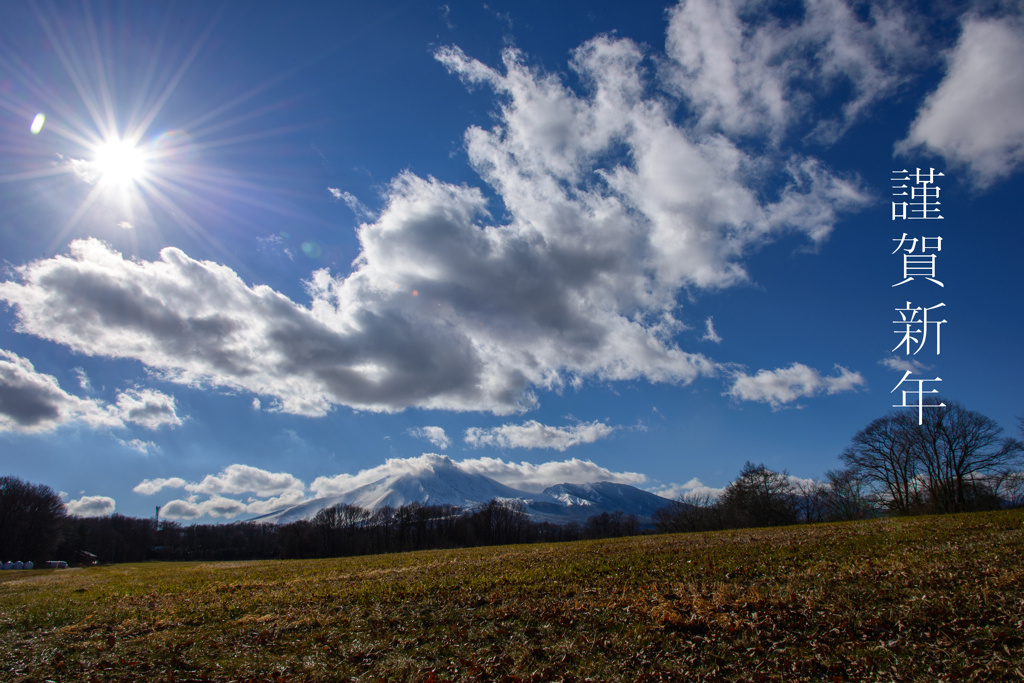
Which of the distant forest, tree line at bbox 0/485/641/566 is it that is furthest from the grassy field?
tree line at bbox 0/485/641/566

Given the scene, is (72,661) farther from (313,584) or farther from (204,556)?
(204,556)

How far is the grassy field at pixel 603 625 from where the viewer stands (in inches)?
322

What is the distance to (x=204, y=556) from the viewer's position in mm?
145250

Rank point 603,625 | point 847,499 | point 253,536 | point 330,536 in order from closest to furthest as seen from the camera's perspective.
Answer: point 603,625 → point 847,499 → point 330,536 → point 253,536

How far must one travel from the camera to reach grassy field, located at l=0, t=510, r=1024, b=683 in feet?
26.8

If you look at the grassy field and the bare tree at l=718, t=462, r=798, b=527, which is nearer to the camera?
the grassy field

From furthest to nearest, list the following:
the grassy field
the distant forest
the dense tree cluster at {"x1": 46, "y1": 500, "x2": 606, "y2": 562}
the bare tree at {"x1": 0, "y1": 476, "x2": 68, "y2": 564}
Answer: the dense tree cluster at {"x1": 46, "y1": 500, "x2": 606, "y2": 562}, the bare tree at {"x1": 0, "y1": 476, "x2": 68, "y2": 564}, the distant forest, the grassy field

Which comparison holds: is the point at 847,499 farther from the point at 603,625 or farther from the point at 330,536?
the point at 330,536

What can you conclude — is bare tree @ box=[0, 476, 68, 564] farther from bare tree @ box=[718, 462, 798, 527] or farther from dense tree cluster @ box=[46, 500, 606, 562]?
bare tree @ box=[718, 462, 798, 527]

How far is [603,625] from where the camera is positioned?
10.5 meters

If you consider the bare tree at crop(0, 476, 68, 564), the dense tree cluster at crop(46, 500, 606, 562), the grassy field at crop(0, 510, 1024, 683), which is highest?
the grassy field at crop(0, 510, 1024, 683)

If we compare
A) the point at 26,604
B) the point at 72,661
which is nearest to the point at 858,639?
the point at 72,661

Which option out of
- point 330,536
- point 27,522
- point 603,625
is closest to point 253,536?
point 330,536

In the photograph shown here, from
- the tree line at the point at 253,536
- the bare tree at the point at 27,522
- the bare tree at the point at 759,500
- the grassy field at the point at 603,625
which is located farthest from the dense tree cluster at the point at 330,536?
the grassy field at the point at 603,625
